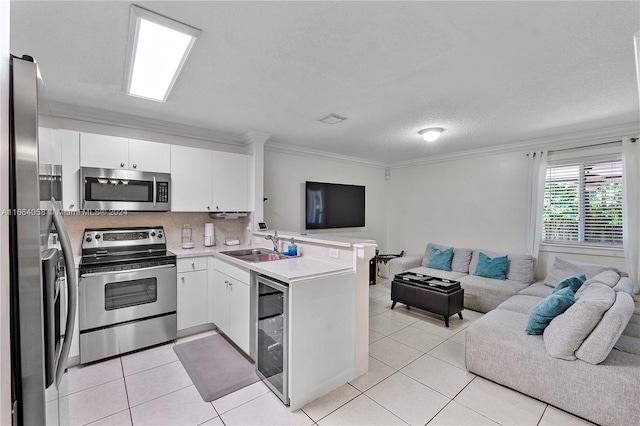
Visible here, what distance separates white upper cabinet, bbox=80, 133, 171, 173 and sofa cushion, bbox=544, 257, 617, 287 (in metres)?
5.17

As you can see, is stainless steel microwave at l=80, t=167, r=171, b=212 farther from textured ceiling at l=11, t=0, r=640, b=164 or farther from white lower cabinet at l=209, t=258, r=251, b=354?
white lower cabinet at l=209, t=258, r=251, b=354

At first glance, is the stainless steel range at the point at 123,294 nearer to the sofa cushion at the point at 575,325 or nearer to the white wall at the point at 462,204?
the sofa cushion at the point at 575,325

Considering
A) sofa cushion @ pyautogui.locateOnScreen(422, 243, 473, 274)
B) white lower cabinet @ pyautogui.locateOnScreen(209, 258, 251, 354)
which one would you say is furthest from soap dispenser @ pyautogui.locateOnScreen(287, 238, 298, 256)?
sofa cushion @ pyautogui.locateOnScreen(422, 243, 473, 274)

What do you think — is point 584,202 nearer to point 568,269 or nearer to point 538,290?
point 568,269

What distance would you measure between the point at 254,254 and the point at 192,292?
0.80m

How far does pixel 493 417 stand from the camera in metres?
2.01

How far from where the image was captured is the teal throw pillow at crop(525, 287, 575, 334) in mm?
2277

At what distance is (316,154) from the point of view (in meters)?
5.23

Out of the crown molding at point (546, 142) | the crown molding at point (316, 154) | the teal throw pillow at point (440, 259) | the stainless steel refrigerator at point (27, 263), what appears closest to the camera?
the stainless steel refrigerator at point (27, 263)

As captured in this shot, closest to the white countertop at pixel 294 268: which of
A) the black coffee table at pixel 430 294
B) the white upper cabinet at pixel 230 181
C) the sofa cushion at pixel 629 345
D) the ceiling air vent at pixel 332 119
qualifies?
the white upper cabinet at pixel 230 181

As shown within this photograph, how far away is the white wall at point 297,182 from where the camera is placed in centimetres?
468

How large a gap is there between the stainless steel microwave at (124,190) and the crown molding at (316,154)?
179cm

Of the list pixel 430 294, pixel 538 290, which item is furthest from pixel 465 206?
pixel 430 294

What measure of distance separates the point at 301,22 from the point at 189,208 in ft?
8.44
